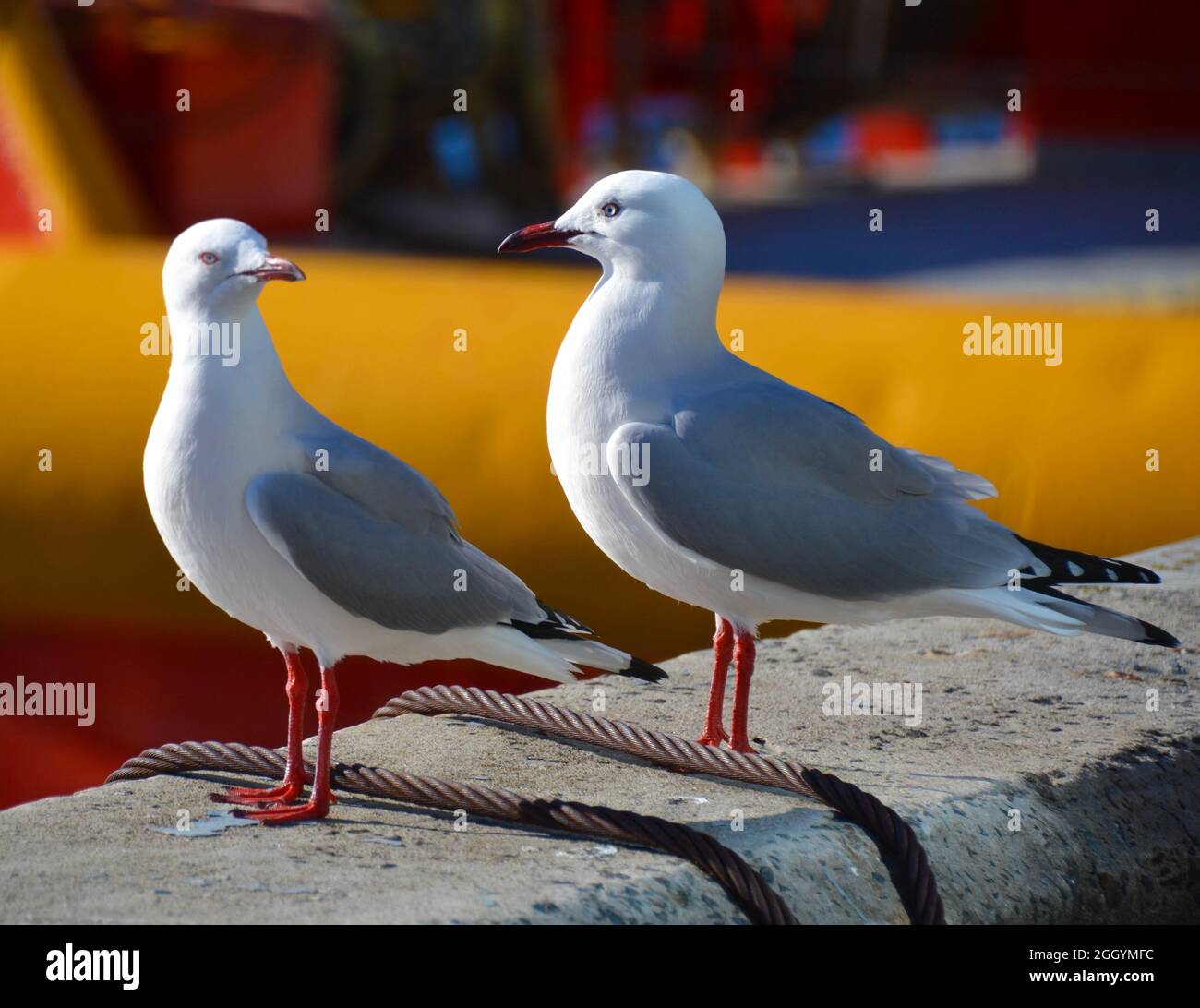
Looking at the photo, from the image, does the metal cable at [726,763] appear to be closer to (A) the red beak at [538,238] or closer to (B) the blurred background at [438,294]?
(A) the red beak at [538,238]

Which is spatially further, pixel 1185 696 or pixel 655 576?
pixel 1185 696

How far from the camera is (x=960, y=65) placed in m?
13.4

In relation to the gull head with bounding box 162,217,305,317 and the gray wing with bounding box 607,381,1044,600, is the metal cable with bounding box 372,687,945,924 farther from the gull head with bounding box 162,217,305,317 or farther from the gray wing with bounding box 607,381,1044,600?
the gull head with bounding box 162,217,305,317

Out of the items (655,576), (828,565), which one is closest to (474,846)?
(655,576)

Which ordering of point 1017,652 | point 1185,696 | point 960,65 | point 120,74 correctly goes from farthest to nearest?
point 960,65 < point 120,74 < point 1017,652 < point 1185,696

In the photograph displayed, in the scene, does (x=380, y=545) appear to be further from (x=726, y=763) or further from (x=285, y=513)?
(x=726, y=763)

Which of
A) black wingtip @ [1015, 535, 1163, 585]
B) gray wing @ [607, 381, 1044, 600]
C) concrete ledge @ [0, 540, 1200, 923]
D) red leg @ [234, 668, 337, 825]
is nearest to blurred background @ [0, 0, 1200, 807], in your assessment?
concrete ledge @ [0, 540, 1200, 923]

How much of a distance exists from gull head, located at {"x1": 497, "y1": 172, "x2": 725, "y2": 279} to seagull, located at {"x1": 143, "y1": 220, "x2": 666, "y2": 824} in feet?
1.05

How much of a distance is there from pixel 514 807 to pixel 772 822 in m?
0.31

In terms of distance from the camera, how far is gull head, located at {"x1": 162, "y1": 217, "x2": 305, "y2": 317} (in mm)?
1863

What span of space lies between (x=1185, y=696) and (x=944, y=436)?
1.20 metres
